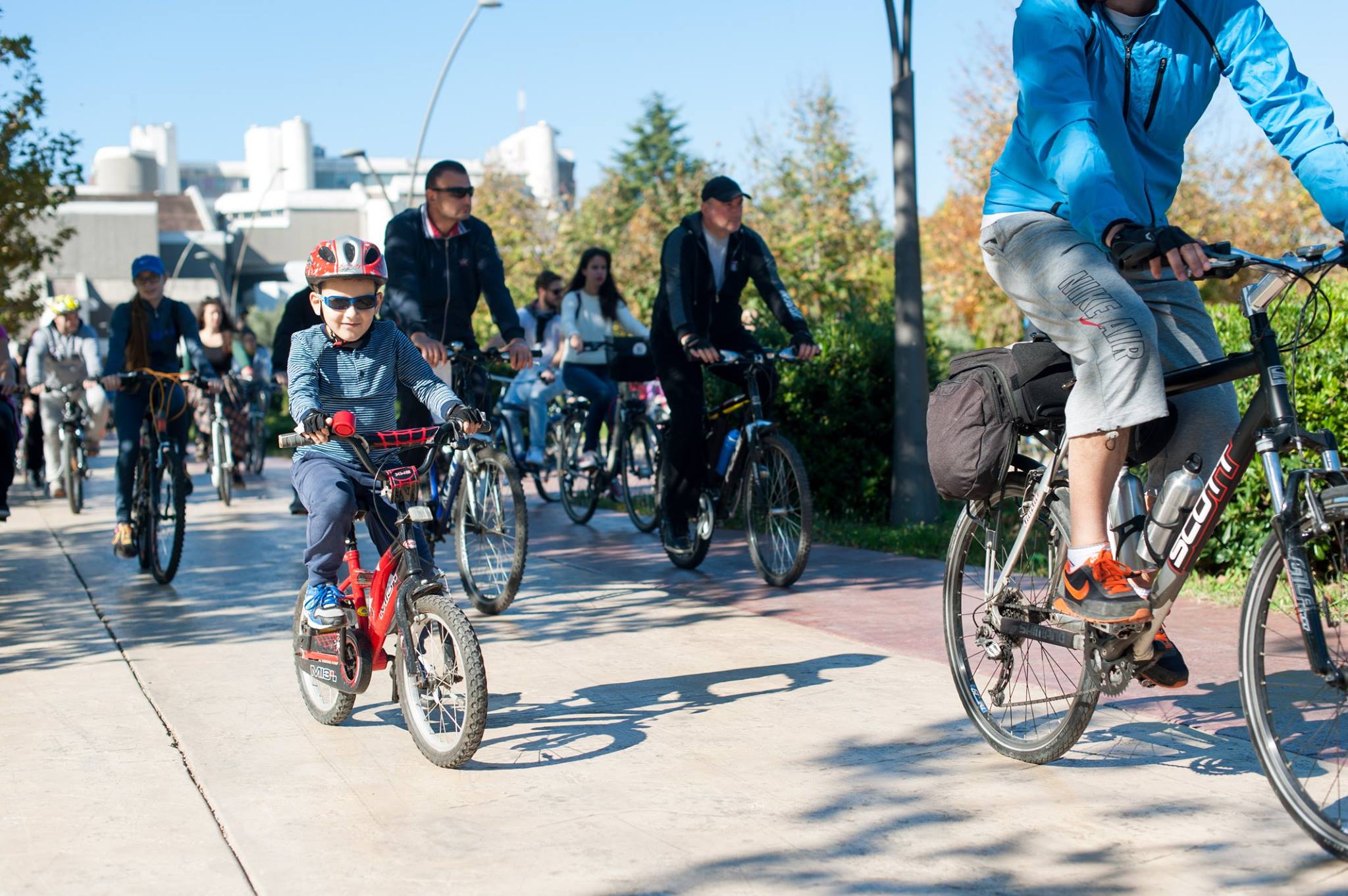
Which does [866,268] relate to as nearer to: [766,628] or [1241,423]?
[766,628]

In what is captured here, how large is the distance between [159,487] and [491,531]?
2602mm

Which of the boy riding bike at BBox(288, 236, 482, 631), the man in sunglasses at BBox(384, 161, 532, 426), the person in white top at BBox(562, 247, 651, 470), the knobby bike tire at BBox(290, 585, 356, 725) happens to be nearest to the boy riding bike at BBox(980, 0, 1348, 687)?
the boy riding bike at BBox(288, 236, 482, 631)

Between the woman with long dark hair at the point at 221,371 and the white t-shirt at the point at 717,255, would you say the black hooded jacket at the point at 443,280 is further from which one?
the woman with long dark hair at the point at 221,371

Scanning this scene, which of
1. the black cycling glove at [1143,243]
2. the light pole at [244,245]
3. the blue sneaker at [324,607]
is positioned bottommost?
the blue sneaker at [324,607]

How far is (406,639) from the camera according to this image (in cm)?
445

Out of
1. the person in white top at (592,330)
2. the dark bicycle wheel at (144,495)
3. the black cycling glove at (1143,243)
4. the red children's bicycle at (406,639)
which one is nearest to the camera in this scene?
the black cycling glove at (1143,243)

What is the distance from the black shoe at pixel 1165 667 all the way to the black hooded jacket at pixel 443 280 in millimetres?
4310

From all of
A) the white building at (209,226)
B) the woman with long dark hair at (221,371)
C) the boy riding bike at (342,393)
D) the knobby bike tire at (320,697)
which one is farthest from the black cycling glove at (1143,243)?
the white building at (209,226)

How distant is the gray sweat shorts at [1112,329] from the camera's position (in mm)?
3508

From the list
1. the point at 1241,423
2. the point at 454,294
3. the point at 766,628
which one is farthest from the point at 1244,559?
the point at 454,294

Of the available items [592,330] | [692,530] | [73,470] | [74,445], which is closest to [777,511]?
[692,530]

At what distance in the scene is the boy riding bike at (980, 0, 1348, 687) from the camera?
3494 mm

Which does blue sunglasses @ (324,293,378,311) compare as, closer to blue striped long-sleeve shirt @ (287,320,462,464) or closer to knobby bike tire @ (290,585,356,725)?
blue striped long-sleeve shirt @ (287,320,462,464)

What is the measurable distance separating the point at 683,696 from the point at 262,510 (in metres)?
8.18
